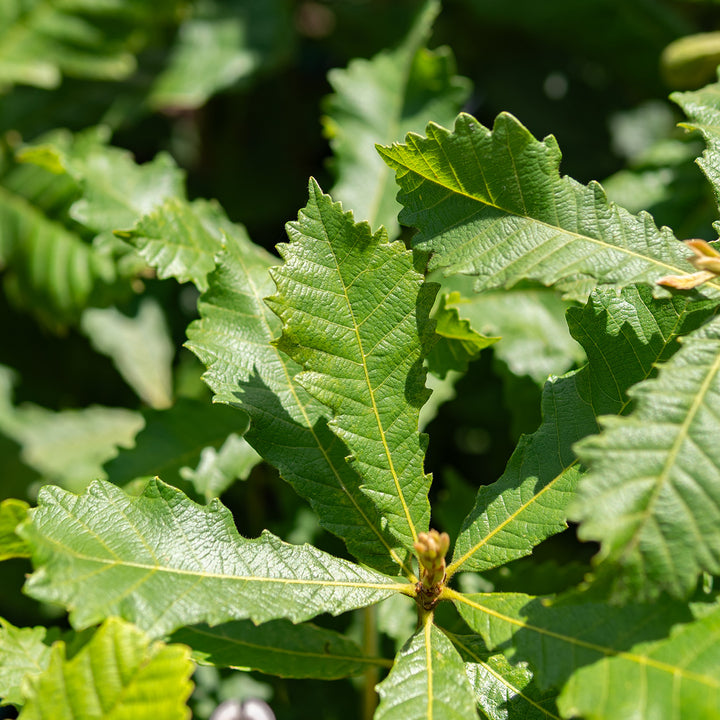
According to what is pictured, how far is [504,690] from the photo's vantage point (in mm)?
1169

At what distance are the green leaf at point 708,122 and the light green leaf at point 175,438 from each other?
97 centimetres

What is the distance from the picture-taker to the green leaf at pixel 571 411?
3.85ft

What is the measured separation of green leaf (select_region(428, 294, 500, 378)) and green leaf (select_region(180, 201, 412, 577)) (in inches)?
10.0

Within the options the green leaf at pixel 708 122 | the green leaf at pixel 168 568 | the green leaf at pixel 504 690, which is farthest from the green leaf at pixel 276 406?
the green leaf at pixel 708 122

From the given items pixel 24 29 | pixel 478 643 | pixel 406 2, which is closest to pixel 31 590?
pixel 478 643

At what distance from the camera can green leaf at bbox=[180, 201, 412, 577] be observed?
1238 millimetres

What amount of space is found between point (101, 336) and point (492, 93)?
1623mm

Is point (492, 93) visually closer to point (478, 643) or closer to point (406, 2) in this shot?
point (406, 2)

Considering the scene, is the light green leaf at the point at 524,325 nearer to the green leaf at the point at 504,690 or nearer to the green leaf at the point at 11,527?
the green leaf at the point at 504,690

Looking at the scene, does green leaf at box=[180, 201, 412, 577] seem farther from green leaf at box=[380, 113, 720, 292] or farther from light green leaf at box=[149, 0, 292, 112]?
light green leaf at box=[149, 0, 292, 112]

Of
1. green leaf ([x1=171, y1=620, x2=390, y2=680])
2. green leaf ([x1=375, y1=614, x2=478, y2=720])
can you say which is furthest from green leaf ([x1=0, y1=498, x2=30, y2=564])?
green leaf ([x1=375, y1=614, x2=478, y2=720])

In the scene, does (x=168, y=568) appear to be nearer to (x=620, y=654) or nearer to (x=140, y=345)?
(x=620, y=654)

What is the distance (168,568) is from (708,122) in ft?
3.70

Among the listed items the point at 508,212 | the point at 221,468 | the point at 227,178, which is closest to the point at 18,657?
the point at 221,468
